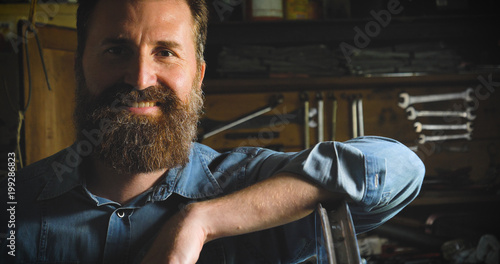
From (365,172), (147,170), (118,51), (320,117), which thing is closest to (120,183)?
(147,170)

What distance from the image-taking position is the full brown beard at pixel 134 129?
3.10 feet

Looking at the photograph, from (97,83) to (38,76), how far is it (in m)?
0.94

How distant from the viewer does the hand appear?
679 mm

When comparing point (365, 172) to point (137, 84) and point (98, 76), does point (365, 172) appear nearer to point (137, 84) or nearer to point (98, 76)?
point (137, 84)

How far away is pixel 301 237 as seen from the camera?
928 millimetres

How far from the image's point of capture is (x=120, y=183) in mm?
978

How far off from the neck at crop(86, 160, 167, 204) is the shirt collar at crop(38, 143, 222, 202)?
3cm

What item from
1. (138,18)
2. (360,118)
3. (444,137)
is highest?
(138,18)

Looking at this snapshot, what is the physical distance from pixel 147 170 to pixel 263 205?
0.34 m

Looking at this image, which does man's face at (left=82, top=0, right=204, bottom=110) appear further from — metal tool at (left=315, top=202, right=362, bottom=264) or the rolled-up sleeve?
metal tool at (left=315, top=202, right=362, bottom=264)

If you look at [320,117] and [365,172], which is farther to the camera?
[320,117]

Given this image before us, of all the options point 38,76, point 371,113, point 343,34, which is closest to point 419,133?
point 371,113

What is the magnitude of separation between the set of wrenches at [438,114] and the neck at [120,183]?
1573 millimetres

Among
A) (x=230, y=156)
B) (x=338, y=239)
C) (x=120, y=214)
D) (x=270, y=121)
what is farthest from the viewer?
(x=270, y=121)
